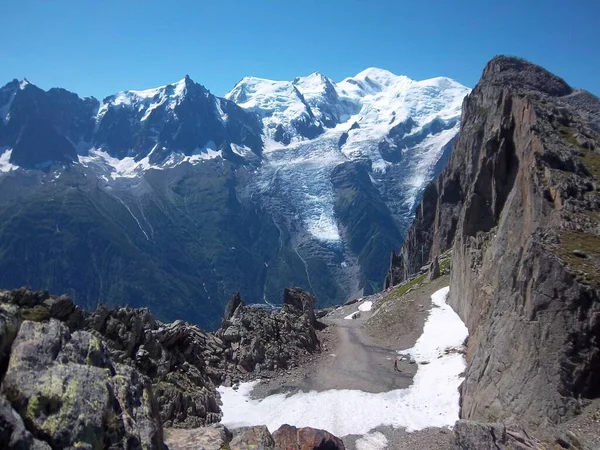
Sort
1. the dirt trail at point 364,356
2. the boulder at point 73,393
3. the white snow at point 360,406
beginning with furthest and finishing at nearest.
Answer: the dirt trail at point 364,356, the white snow at point 360,406, the boulder at point 73,393

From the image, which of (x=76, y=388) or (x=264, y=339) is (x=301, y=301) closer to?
(x=264, y=339)

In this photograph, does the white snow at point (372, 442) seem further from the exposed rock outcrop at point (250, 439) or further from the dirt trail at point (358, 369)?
the dirt trail at point (358, 369)

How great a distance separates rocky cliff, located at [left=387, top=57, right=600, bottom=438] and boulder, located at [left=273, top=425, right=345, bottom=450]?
1005 centimetres

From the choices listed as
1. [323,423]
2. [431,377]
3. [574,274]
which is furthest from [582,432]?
[431,377]

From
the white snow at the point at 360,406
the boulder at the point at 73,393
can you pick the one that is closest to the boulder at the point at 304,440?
the white snow at the point at 360,406

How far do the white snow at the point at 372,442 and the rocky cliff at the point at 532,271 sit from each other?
616 cm

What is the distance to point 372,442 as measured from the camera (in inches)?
1425

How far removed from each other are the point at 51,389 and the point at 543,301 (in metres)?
26.4

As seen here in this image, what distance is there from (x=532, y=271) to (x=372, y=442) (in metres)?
16.1

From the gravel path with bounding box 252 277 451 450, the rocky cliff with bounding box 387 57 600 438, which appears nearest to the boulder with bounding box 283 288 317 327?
the gravel path with bounding box 252 277 451 450

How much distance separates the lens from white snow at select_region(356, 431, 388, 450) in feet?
116

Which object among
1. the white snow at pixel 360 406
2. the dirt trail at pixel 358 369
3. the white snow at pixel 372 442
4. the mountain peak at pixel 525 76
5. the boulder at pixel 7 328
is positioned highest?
the mountain peak at pixel 525 76

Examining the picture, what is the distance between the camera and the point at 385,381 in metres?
49.1

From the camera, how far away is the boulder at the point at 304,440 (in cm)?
2777
